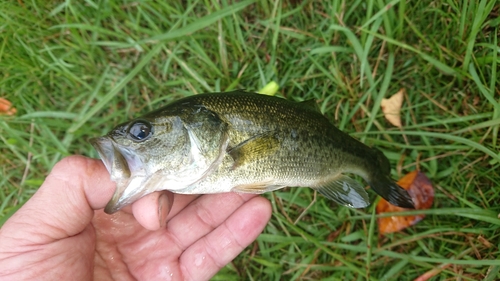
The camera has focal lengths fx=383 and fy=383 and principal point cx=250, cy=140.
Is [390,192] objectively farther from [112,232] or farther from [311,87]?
[112,232]

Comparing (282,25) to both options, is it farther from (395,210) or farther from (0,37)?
(0,37)

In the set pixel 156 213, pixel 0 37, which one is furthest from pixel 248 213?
pixel 0 37

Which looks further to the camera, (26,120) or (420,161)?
(26,120)

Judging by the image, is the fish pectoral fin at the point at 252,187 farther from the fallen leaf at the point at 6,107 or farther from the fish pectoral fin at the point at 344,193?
the fallen leaf at the point at 6,107

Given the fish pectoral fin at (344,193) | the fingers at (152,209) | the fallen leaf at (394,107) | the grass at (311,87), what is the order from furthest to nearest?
1. the fallen leaf at (394,107)
2. the grass at (311,87)
3. the fish pectoral fin at (344,193)
4. the fingers at (152,209)

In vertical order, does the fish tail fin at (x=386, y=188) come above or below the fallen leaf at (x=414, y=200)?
above

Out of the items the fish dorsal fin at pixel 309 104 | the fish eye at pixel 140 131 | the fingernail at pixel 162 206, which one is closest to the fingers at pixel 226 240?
the fingernail at pixel 162 206
